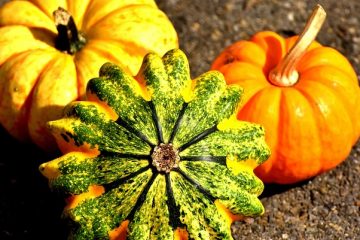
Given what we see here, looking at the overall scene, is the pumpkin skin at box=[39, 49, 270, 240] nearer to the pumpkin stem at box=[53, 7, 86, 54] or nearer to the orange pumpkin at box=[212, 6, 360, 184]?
the orange pumpkin at box=[212, 6, 360, 184]

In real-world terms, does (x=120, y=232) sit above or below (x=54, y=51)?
below

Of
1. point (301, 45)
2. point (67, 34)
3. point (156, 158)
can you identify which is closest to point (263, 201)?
point (301, 45)

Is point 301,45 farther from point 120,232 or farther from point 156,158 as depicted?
point 120,232

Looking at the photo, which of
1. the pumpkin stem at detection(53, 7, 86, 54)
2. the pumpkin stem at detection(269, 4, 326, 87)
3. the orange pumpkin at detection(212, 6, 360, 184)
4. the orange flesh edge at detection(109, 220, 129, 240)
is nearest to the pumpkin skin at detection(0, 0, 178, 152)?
the pumpkin stem at detection(53, 7, 86, 54)

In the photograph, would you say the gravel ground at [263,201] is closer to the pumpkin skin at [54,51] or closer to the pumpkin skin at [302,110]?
the pumpkin skin at [302,110]

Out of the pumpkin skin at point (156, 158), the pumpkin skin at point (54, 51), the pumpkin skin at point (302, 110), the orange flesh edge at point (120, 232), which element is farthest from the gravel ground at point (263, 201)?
the orange flesh edge at point (120, 232)

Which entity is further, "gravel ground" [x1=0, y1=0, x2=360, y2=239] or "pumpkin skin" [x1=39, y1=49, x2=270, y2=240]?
"gravel ground" [x1=0, y1=0, x2=360, y2=239]
